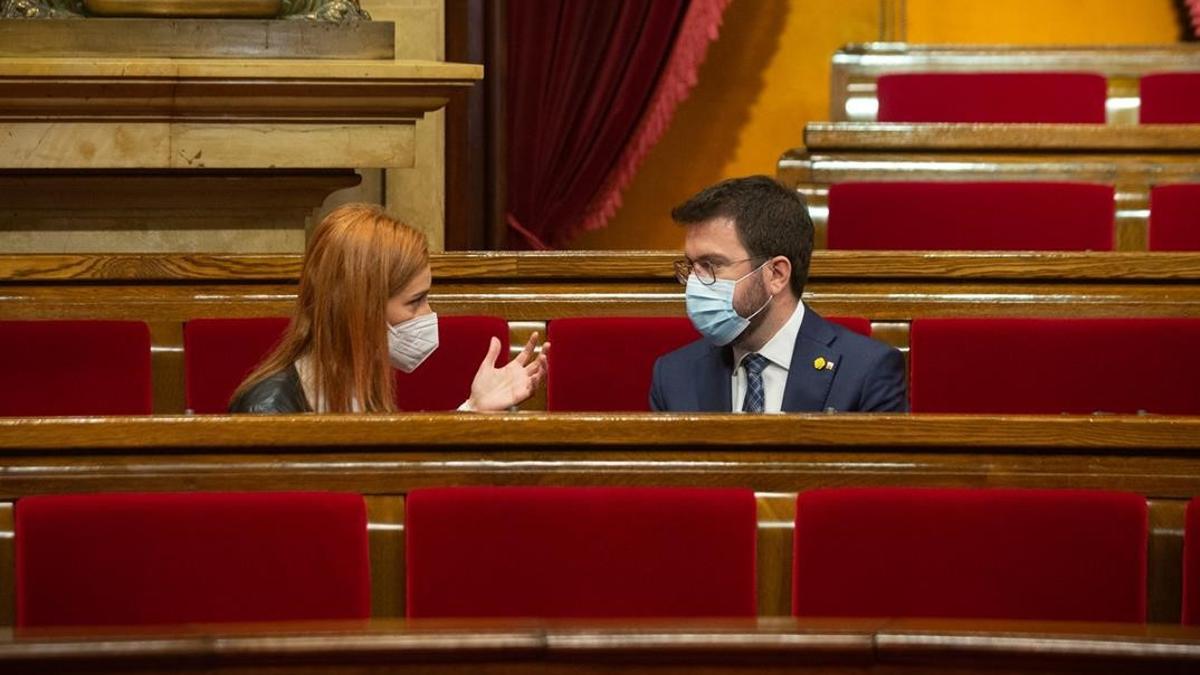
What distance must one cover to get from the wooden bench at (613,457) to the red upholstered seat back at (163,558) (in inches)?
1.4

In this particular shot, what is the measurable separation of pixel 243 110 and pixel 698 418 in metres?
0.76

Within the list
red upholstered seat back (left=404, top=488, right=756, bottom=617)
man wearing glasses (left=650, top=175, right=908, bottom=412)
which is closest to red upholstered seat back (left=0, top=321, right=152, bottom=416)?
man wearing glasses (left=650, top=175, right=908, bottom=412)

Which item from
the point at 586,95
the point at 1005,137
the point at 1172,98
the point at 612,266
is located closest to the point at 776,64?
the point at 586,95

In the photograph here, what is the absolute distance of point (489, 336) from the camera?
115cm

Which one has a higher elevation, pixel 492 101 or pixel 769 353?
pixel 492 101

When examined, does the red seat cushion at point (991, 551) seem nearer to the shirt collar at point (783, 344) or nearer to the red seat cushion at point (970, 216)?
the shirt collar at point (783, 344)

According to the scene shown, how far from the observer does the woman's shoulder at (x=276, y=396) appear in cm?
94

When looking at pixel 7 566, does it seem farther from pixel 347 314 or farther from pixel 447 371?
pixel 447 371

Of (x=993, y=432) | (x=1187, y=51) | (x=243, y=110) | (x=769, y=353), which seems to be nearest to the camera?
(x=993, y=432)

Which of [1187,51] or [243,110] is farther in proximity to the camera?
[1187,51]

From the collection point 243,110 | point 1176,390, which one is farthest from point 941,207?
point 243,110

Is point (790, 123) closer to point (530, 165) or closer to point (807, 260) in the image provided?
point (530, 165)

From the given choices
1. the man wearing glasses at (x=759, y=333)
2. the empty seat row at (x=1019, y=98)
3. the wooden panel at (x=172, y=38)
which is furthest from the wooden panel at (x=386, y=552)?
the empty seat row at (x=1019, y=98)

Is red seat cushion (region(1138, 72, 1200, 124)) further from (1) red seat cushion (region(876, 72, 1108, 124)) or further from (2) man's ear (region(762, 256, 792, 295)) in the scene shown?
(2) man's ear (region(762, 256, 792, 295))
